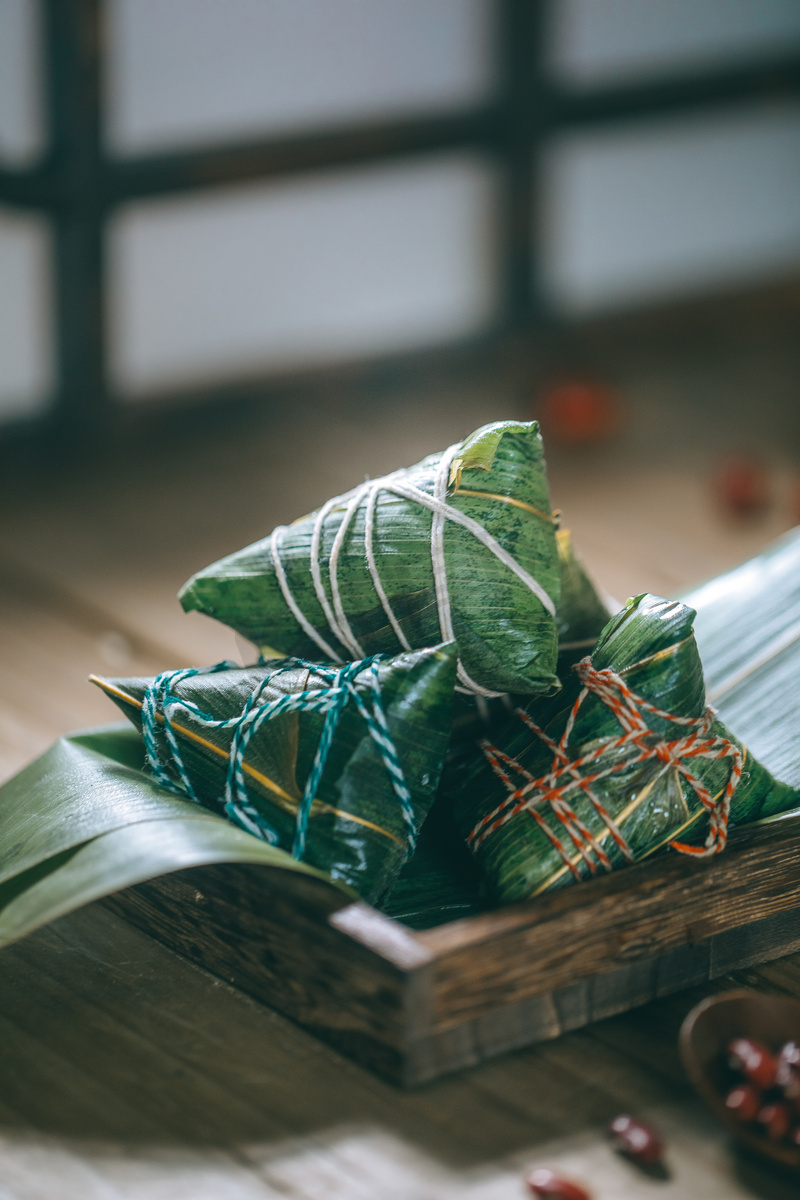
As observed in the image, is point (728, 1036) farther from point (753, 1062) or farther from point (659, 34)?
point (659, 34)

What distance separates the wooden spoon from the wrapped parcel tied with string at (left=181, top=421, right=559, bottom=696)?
283 mm

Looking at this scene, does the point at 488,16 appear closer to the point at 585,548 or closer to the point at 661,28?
the point at 661,28

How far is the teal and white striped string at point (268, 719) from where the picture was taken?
3.58 ft

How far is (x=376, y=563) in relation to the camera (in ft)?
3.92

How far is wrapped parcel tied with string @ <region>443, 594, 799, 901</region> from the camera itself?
1113 millimetres

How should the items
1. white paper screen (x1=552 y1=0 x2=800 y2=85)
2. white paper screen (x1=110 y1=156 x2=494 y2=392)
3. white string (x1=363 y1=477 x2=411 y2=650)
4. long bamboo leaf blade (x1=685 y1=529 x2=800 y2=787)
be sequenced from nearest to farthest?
white string (x1=363 y1=477 x2=411 y2=650), long bamboo leaf blade (x1=685 y1=529 x2=800 y2=787), white paper screen (x1=110 y1=156 x2=494 y2=392), white paper screen (x1=552 y1=0 x2=800 y2=85)

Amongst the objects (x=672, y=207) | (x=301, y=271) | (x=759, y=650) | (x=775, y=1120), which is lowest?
(x=775, y=1120)

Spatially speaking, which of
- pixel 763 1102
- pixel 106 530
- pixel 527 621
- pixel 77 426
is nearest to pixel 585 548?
pixel 106 530

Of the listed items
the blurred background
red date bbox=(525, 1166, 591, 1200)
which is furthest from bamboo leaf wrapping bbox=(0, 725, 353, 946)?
the blurred background

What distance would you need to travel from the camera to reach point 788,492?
271cm

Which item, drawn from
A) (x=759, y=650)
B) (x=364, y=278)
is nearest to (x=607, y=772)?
(x=759, y=650)

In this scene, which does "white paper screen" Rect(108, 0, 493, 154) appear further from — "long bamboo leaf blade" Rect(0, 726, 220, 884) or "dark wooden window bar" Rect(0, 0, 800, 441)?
"long bamboo leaf blade" Rect(0, 726, 220, 884)

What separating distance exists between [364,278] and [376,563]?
1.96 metres

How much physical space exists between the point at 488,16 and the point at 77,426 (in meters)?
1.21
